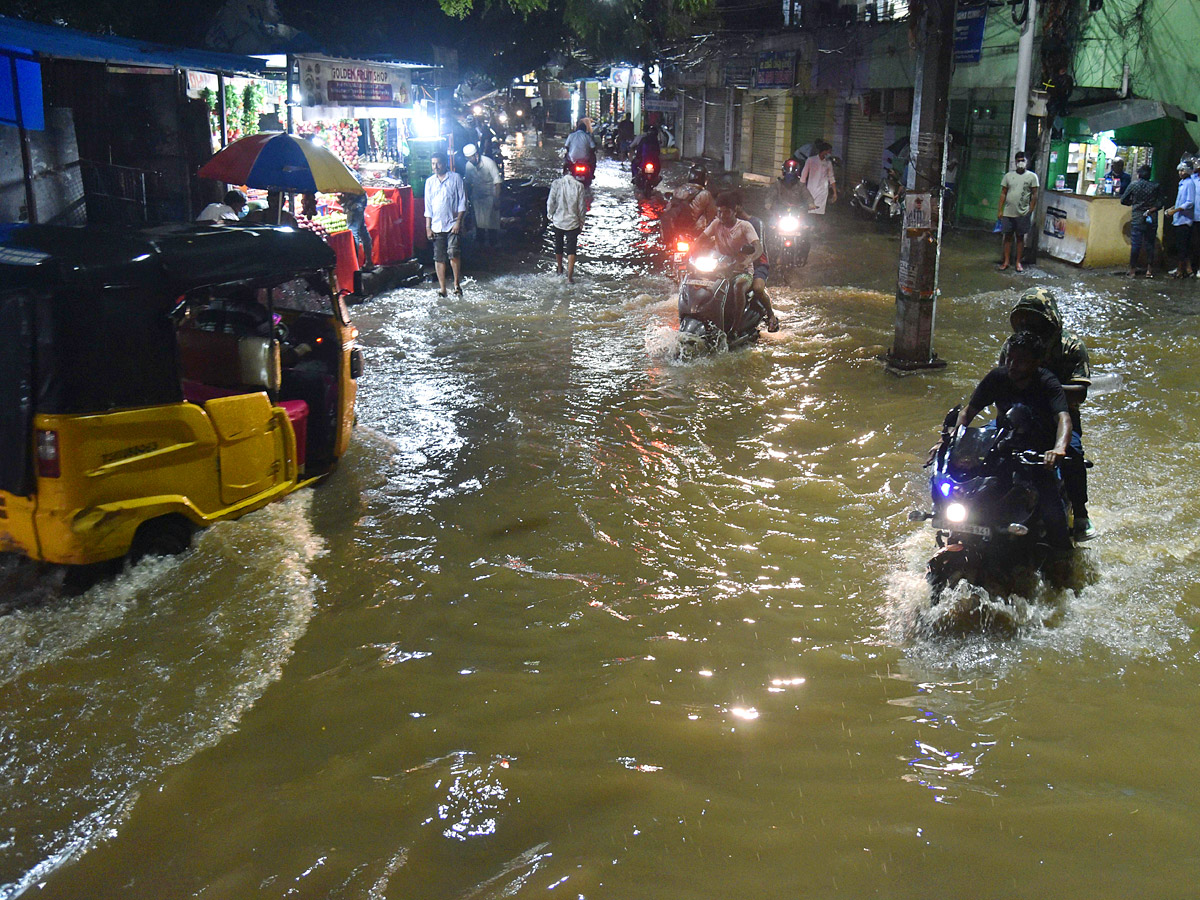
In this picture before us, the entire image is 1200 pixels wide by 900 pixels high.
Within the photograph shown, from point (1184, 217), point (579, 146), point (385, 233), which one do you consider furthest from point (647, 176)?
point (1184, 217)

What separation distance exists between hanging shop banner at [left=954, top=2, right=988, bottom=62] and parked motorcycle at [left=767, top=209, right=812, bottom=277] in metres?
4.91

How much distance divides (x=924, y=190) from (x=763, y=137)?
1030 inches

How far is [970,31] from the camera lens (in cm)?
1775

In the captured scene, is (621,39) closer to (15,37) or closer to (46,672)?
(15,37)

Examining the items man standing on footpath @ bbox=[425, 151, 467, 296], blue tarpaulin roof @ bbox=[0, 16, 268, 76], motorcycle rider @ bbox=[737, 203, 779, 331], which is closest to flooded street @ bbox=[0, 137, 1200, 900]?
motorcycle rider @ bbox=[737, 203, 779, 331]

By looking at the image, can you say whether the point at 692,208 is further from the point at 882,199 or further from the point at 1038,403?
→ the point at 1038,403

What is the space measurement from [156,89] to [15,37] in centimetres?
503

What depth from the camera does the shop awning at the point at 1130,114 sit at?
1580 cm

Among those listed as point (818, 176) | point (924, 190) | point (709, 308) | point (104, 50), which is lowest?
point (709, 308)

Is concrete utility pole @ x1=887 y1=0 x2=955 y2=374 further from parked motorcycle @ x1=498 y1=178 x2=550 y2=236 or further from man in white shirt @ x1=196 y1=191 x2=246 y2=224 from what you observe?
parked motorcycle @ x1=498 y1=178 x2=550 y2=236

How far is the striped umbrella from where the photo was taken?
10.1 meters

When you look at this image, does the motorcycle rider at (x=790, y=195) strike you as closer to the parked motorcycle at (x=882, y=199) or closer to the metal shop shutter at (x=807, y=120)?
the parked motorcycle at (x=882, y=199)

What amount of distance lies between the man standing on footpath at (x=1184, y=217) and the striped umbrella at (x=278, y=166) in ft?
38.4

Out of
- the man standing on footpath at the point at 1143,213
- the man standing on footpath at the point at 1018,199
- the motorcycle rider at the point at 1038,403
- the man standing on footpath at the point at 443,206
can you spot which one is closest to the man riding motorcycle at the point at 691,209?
the man standing on footpath at the point at 443,206
